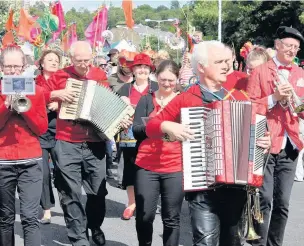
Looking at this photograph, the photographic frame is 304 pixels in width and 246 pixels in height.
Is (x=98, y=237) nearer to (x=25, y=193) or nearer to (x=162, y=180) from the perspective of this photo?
(x=162, y=180)

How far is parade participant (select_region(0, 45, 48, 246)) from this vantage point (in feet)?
18.5

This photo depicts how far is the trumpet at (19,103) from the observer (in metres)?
5.30

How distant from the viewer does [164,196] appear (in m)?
6.01

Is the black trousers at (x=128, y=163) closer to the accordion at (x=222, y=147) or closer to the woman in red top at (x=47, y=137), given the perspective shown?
the woman in red top at (x=47, y=137)

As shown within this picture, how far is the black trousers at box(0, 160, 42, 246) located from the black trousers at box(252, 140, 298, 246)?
192cm

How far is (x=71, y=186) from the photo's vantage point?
21.7ft

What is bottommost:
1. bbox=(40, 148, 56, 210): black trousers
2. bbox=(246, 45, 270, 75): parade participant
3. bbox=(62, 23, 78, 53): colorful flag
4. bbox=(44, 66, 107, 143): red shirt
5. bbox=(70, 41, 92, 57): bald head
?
bbox=(40, 148, 56, 210): black trousers

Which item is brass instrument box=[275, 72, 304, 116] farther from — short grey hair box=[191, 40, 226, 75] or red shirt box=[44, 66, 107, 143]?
red shirt box=[44, 66, 107, 143]

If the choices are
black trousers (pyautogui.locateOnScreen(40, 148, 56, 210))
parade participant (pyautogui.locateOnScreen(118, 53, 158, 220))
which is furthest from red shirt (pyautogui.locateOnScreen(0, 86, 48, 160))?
black trousers (pyautogui.locateOnScreen(40, 148, 56, 210))

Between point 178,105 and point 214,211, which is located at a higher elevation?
point 178,105

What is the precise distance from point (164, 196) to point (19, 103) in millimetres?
1545

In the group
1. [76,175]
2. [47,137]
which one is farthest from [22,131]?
[47,137]

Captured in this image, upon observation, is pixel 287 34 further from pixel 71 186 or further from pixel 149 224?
pixel 71 186

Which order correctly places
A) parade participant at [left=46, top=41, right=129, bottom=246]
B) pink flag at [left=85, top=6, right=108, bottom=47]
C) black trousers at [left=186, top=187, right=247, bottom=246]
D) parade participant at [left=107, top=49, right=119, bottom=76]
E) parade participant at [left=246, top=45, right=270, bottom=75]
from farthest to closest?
1. pink flag at [left=85, top=6, right=108, bottom=47]
2. parade participant at [left=107, top=49, right=119, bottom=76]
3. parade participant at [left=246, top=45, right=270, bottom=75]
4. parade participant at [left=46, top=41, right=129, bottom=246]
5. black trousers at [left=186, top=187, right=247, bottom=246]
